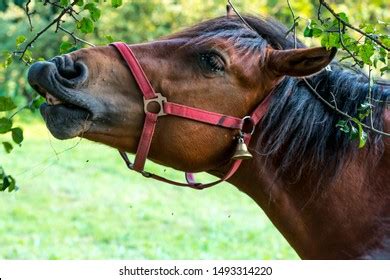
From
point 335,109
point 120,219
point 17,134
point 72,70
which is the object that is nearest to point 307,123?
point 335,109

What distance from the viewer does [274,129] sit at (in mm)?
2918

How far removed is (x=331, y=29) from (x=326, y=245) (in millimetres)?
852

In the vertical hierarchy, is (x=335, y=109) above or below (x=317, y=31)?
below

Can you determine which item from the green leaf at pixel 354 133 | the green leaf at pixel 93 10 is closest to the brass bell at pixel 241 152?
the green leaf at pixel 354 133

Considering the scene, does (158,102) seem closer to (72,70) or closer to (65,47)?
(72,70)

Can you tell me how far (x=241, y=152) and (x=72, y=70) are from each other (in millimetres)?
708

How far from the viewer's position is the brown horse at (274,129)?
110 inches

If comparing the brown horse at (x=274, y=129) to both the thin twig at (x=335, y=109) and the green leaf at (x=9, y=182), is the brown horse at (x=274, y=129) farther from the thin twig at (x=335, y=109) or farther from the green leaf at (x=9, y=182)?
the green leaf at (x=9, y=182)

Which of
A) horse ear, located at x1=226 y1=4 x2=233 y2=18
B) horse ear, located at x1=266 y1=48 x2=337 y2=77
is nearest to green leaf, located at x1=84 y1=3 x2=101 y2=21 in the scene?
horse ear, located at x1=226 y1=4 x2=233 y2=18

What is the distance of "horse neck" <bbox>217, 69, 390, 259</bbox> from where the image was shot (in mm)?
2852

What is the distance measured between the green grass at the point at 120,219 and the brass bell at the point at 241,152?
2.79m

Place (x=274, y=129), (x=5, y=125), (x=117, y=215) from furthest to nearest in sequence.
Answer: (x=117, y=215), (x=274, y=129), (x=5, y=125)

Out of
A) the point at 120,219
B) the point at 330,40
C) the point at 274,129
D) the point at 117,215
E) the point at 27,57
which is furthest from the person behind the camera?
the point at 117,215

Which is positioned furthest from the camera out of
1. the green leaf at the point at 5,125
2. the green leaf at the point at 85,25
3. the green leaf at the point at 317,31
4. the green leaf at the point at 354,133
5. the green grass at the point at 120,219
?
the green grass at the point at 120,219
